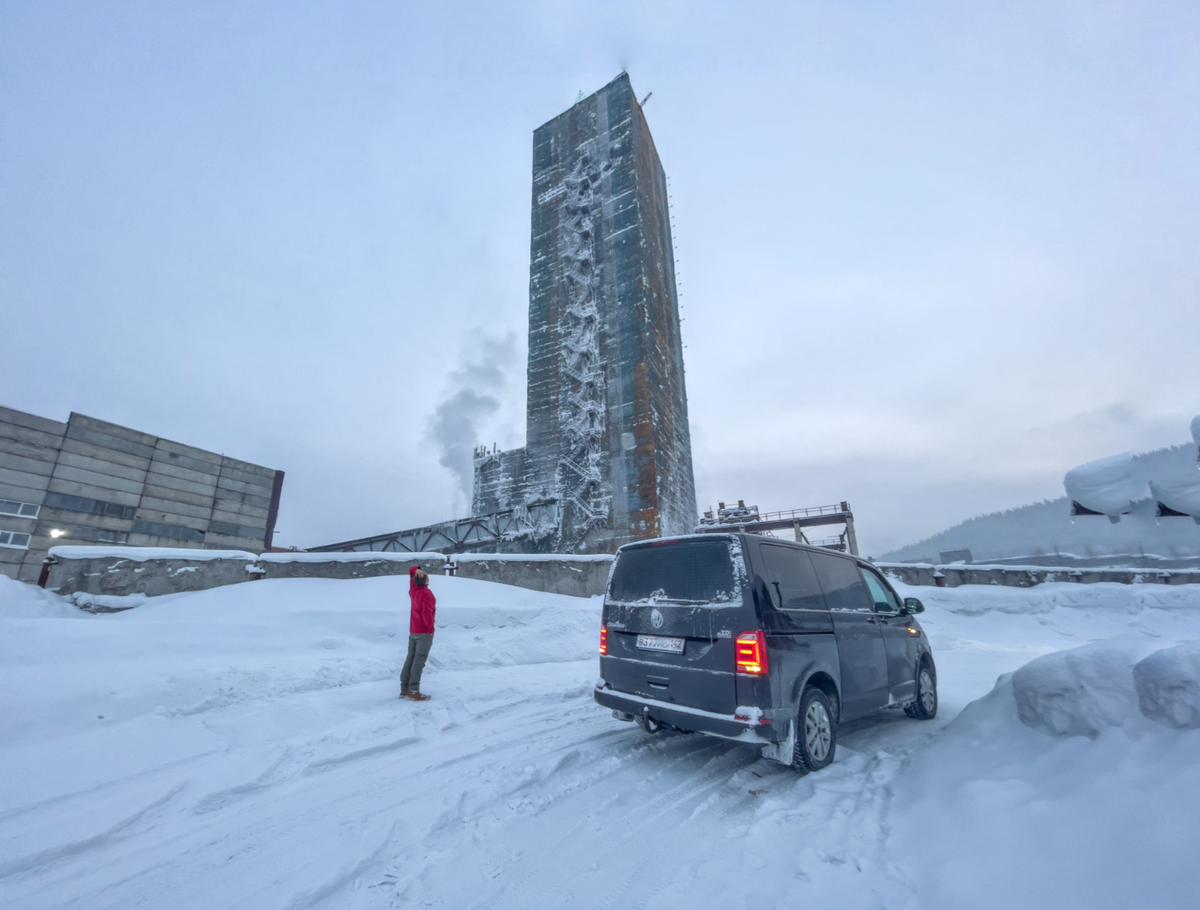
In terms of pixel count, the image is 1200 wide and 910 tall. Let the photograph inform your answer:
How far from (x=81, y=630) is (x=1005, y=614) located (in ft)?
72.4

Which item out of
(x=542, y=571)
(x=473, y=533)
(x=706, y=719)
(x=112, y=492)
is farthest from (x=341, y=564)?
(x=112, y=492)

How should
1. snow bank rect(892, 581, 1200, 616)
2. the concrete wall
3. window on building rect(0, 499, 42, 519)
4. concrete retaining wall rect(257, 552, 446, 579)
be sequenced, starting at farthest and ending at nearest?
window on building rect(0, 499, 42, 519), snow bank rect(892, 581, 1200, 616), concrete retaining wall rect(257, 552, 446, 579), the concrete wall

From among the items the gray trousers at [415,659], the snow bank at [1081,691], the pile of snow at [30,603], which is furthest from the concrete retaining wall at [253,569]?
the snow bank at [1081,691]

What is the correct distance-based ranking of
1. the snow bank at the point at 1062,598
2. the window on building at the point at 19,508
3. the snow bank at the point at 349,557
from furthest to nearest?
the window on building at the point at 19,508
the snow bank at the point at 1062,598
the snow bank at the point at 349,557

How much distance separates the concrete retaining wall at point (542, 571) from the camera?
1427 centimetres

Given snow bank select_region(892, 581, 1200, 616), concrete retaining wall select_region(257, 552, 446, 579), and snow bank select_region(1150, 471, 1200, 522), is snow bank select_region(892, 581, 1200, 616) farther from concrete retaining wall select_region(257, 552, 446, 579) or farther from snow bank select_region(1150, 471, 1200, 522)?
concrete retaining wall select_region(257, 552, 446, 579)

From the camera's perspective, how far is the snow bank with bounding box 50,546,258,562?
8.95 meters

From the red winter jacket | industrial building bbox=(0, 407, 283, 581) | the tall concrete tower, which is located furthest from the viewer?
the tall concrete tower

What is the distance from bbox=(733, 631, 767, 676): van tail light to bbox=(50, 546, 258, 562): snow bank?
1114 cm

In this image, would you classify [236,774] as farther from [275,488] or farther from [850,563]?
[275,488]

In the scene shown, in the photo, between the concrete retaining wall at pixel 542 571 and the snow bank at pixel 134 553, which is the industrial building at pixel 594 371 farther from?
the snow bank at pixel 134 553

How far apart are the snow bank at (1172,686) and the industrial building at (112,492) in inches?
1309

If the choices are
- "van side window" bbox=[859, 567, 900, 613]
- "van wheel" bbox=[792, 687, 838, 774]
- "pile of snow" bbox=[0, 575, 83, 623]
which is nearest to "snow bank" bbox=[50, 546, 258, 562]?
"pile of snow" bbox=[0, 575, 83, 623]

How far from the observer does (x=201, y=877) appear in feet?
9.24
